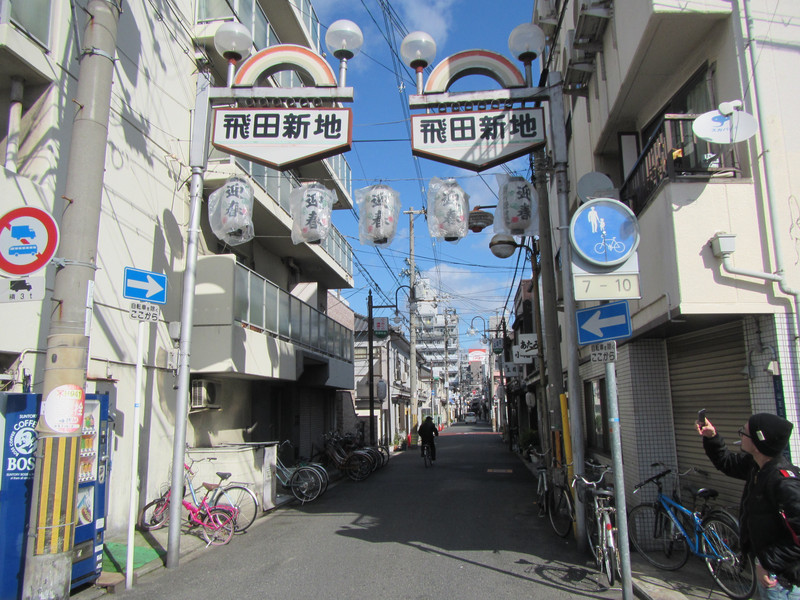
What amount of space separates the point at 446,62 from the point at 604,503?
656 cm

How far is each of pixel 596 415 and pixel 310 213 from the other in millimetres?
7418

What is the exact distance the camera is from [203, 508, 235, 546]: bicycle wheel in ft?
27.0

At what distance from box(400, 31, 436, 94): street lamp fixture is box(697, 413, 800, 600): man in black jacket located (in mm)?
6557

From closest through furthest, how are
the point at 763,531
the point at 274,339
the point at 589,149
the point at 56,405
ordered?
the point at 763,531 < the point at 56,405 < the point at 589,149 < the point at 274,339

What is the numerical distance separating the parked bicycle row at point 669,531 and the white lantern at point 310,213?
5.36 meters

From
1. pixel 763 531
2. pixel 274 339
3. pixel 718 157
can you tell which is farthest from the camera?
pixel 274 339

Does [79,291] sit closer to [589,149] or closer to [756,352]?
[756,352]

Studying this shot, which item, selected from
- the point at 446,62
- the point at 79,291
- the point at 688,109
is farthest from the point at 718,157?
the point at 79,291

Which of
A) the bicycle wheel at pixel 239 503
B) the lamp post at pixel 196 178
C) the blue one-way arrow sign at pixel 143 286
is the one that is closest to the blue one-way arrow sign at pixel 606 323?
the lamp post at pixel 196 178

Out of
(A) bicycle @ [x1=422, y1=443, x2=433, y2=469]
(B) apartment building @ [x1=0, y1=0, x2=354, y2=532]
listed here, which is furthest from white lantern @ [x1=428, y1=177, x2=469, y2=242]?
(A) bicycle @ [x1=422, y1=443, x2=433, y2=469]

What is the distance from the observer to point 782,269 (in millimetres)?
5641

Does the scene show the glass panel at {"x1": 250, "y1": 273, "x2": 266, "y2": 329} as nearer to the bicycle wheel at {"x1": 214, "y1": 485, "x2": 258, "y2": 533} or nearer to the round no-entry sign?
the bicycle wheel at {"x1": 214, "y1": 485, "x2": 258, "y2": 533}

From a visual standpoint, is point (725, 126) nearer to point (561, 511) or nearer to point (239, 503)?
point (561, 511)

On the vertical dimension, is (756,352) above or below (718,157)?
below
